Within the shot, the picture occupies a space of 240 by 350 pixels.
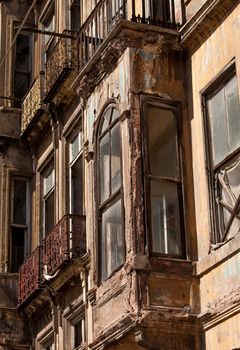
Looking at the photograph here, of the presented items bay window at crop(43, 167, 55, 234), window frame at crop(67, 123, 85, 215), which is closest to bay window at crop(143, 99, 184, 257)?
window frame at crop(67, 123, 85, 215)

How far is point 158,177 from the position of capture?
11289 mm

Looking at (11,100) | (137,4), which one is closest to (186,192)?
(137,4)

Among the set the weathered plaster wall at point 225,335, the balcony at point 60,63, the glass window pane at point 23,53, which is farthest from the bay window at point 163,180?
the glass window pane at point 23,53

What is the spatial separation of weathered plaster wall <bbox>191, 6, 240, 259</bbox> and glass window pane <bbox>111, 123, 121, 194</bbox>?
96 cm

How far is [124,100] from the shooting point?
11.7 meters

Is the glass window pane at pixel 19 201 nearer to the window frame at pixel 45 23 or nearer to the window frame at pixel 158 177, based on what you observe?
the window frame at pixel 45 23

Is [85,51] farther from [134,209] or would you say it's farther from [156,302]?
[156,302]

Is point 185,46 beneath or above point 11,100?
beneath

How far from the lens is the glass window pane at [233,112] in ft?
35.0

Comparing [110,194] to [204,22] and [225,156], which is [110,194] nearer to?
[225,156]

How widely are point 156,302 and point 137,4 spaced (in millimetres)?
4830

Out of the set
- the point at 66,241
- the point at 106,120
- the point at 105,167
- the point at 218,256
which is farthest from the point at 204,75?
the point at 66,241

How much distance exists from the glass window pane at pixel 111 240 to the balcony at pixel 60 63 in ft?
17.2

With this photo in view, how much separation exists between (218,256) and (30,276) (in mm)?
6960
